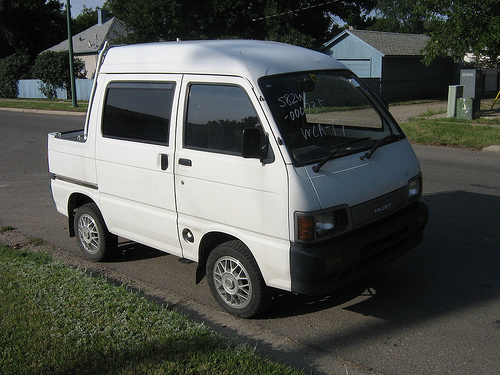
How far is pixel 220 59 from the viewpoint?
4527mm

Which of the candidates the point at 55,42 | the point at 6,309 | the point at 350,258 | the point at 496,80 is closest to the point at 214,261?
the point at 350,258

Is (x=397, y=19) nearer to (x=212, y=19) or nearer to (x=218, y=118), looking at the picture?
(x=212, y=19)

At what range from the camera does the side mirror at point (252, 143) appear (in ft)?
13.1

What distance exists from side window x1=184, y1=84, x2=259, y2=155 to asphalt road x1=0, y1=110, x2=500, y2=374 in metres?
1.53

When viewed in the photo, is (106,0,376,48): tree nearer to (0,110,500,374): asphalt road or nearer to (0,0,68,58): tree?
(0,0,68,58): tree

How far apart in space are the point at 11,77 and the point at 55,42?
1314 cm

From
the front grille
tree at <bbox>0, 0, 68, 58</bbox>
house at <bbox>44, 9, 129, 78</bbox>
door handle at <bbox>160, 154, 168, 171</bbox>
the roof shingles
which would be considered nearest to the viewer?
the front grille

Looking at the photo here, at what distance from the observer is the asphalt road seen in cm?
392

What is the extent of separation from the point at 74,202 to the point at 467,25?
16.1 metres

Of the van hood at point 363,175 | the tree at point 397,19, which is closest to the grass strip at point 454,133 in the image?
the van hood at point 363,175

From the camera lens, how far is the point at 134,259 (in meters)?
6.26

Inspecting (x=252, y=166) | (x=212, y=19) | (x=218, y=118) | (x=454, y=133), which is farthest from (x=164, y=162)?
(x=212, y=19)

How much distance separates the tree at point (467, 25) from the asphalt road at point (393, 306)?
463 inches

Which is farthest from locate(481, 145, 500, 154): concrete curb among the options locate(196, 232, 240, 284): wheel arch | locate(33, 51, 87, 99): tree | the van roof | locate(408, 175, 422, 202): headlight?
locate(33, 51, 87, 99): tree
